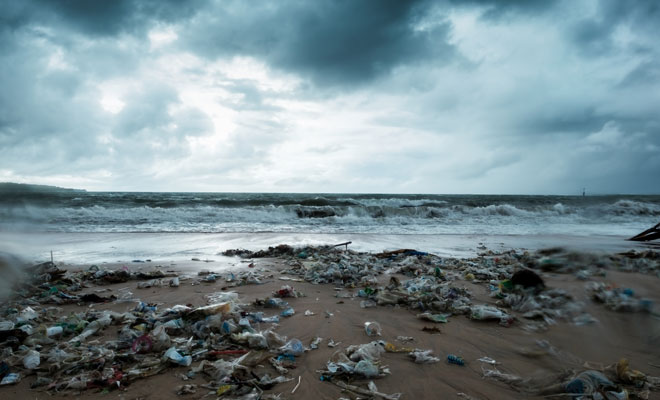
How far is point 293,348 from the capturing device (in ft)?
11.1

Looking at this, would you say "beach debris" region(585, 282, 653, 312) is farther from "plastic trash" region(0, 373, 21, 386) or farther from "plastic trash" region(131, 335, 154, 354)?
"plastic trash" region(0, 373, 21, 386)

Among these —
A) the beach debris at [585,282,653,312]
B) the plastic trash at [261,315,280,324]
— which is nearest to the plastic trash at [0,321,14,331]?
the plastic trash at [261,315,280,324]

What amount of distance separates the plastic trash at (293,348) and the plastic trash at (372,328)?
0.85 metres

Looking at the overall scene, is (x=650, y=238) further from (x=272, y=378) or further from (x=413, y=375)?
(x=272, y=378)

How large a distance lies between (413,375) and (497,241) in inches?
420

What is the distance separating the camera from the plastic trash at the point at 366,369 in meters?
2.91

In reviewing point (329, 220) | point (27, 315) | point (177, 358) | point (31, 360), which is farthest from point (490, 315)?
point (329, 220)

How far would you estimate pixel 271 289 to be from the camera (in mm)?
5871

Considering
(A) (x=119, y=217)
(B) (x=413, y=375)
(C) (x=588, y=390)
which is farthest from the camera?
(A) (x=119, y=217)

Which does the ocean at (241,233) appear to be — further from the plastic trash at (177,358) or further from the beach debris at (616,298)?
the plastic trash at (177,358)

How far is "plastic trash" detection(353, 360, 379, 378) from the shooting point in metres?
2.91

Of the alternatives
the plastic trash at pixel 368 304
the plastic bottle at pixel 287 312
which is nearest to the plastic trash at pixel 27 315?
the plastic bottle at pixel 287 312

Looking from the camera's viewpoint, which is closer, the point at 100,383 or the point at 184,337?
the point at 100,383

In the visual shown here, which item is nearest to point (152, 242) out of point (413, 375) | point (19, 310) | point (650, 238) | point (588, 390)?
A: point (19, 310)
